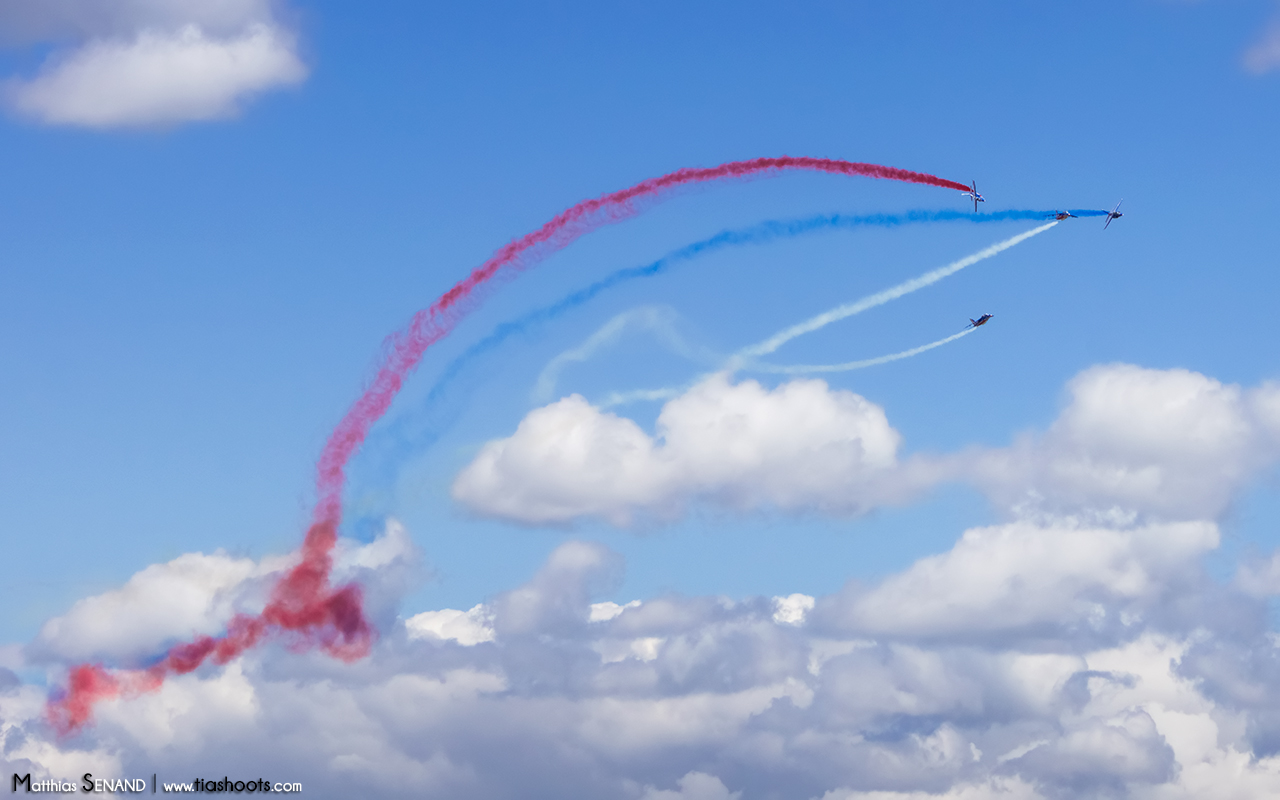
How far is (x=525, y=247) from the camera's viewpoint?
135m

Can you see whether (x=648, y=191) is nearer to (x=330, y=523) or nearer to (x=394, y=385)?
(x=394, y=385)

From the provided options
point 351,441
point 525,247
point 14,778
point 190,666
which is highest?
point 525,247

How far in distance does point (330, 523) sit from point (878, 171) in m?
55.0

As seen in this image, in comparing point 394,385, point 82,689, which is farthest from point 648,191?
point 82,689

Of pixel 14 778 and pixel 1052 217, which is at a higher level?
pixel 1052 217

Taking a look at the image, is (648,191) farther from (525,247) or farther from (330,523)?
(330,523)

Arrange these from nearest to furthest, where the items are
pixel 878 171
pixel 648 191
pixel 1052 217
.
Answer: pixel 648 191 < pixel 878 171 < pixel 1052 217

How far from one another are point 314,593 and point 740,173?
170ft

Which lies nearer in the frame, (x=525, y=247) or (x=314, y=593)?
(x=525, y=247)

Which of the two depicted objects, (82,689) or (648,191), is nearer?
(648,191)

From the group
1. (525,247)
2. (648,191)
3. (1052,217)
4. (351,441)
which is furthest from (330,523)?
(1052,217)

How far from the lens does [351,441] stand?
465ft

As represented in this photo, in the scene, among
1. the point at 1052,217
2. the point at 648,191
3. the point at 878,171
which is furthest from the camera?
the point at 1052,217

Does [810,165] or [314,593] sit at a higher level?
[810,165]
